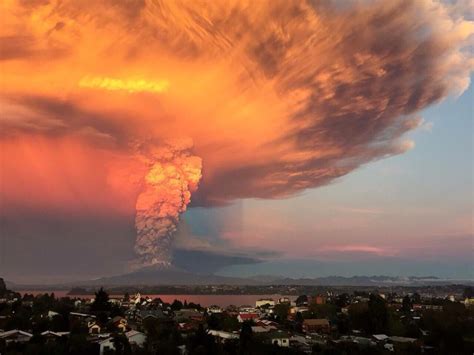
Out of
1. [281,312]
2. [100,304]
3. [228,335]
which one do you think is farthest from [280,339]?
[100,304]

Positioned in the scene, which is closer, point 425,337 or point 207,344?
point 207,344

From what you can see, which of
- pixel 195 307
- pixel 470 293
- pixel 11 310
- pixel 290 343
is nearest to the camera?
pixel 290 343

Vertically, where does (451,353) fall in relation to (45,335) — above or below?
below

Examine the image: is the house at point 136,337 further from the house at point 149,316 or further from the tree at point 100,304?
the tree at point 100,304

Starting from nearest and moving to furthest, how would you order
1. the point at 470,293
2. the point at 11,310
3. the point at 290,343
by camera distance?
the point at 290,343
the point at 11,310
the point at 470,293

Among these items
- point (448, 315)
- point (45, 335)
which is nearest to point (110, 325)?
point (45, 335)

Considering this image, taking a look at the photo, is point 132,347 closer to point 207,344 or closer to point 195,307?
point 207,344
